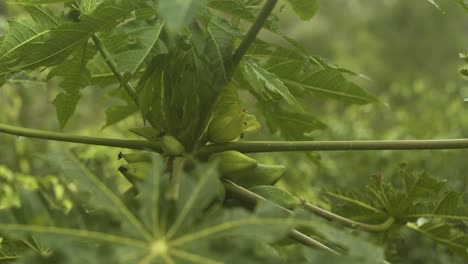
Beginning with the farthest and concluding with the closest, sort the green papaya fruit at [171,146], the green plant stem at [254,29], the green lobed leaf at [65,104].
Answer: the green lobed leaf at [65,104]
the green papaya fruit at [171,146]
the green plant stem at [254,29]

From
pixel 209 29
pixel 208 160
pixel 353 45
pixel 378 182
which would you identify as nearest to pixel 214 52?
pixel 209 29

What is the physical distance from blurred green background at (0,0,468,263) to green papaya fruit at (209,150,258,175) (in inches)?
5.0

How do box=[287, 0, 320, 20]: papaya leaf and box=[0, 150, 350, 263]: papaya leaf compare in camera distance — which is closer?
box=[0, 150, 350, 263]: papaya leaf

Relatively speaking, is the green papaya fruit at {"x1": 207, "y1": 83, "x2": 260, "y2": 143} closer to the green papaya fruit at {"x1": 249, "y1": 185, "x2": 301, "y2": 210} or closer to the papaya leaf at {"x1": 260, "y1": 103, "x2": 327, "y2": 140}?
the green papaya fruit at {"x1": 249, "y1": 185, "x2": 301, "y2": 210}

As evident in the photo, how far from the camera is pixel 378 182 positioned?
0.93m

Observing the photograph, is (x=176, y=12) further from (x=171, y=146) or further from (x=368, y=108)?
(x=368, y=108)

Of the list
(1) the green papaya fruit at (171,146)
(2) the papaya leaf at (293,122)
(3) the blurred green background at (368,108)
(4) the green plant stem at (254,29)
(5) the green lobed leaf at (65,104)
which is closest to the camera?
(4) the green plant stem at (254,29)

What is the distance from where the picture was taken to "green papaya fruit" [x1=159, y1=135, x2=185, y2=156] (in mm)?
750

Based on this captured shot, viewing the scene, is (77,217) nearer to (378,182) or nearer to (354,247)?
(354,247)

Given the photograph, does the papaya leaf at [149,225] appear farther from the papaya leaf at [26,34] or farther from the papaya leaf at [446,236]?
the papaya leaf at [446,236]

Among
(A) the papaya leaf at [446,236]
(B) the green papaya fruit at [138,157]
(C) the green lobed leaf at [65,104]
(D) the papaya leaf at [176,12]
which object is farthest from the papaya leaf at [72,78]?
(A) the papaya leaf at [446,236]

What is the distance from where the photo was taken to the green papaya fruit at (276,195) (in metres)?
0.78

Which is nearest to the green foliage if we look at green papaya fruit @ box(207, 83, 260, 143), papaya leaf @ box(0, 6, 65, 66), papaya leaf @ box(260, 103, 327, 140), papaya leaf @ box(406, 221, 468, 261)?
papaya leaf @ box(406, 221, 468, 261)

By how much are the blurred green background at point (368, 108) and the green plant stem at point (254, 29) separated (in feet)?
0.59
